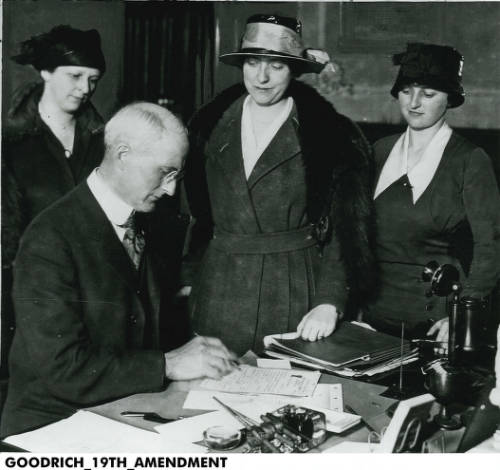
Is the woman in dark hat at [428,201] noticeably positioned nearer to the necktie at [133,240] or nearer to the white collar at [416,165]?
the white collar at [416,165]

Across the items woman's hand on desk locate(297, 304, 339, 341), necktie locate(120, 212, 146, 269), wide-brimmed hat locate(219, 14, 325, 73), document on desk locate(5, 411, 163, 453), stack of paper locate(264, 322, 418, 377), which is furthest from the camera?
wide-brimmed hat locate(219, 14, 325, 73)

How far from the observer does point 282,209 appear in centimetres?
259

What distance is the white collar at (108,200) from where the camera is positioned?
6.93ft

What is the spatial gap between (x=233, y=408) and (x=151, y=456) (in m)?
0.26

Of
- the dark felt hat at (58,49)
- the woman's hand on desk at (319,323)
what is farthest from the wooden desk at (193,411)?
the dark felt hat at (58,49)

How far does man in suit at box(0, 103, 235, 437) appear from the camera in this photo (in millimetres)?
1882

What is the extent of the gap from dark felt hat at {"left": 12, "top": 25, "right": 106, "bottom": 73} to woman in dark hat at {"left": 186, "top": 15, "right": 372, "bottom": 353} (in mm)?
540

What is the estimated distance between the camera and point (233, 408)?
1771mm

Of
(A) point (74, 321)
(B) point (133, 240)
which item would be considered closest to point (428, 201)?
(B) point (133, 240)

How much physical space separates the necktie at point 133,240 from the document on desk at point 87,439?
703 millimetres

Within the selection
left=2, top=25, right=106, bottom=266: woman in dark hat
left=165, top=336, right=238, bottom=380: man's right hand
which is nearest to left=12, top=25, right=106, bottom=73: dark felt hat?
left=2, top=25, right=106, bottom=266: woman in dark hat

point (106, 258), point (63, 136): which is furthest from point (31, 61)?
point (106, 258)

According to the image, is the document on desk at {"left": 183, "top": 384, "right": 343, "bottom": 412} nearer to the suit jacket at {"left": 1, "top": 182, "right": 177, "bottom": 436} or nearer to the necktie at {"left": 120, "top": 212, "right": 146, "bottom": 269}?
the suit jacket at {"left": 1, "top": 182, "right": 177, "bottom": 436}

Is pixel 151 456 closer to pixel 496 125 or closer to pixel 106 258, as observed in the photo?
Result: pixel 106 258
